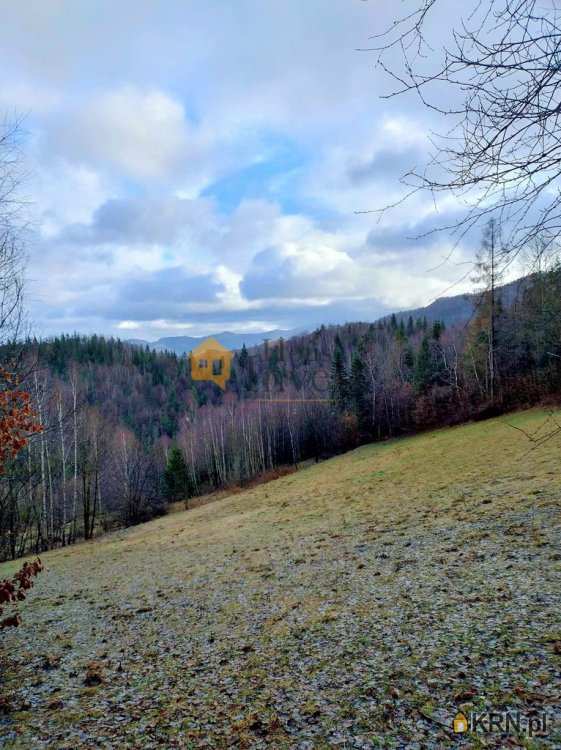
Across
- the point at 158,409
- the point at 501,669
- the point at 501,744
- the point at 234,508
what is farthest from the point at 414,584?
the point at 158,409

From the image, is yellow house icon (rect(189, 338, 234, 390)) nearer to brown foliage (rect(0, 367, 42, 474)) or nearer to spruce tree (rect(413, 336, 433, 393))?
spruce tree (rect(413, 336, 433, 393))

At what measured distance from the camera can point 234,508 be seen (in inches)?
744

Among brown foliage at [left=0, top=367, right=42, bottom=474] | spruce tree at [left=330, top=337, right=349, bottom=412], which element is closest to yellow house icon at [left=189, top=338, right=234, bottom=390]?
spruce tree at [left=330, top=337, right=349, bottom=412]

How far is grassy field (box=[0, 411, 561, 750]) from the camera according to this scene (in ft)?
10.1

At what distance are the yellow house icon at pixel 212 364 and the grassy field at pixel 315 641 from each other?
7966 centimetres

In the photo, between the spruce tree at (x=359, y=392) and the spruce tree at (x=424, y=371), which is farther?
the spruce tree at (x=359, y=392)

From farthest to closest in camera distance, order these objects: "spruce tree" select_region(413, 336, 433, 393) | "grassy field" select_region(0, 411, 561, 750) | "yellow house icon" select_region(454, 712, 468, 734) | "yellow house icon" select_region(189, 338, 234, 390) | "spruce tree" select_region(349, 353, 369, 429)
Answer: "yellow house icon" select_region(189, 338, 234, 390) → "spruce tree" select_region(349, 353, 369, 429) → "spruce tree" select_region(413, 336, 433, 393) → "grassy field" select_region(0, 411, 561, 750) → "yellow house icon" select_region(454, 712, 468, 734)

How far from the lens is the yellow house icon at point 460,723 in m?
2.79

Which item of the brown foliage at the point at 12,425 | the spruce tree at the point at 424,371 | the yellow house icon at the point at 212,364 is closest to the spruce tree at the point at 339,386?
the spruce tree at the point at 424,371

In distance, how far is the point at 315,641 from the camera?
4.36 meters

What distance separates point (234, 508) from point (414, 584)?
14232mm

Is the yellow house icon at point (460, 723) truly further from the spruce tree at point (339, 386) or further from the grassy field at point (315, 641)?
the spruce tree at point (339, 386)

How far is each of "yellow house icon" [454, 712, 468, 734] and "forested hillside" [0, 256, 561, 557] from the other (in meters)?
2.75

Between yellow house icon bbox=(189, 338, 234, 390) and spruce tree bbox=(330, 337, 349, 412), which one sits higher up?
yellow house icon bbox=(189, 338, 234, 390)
